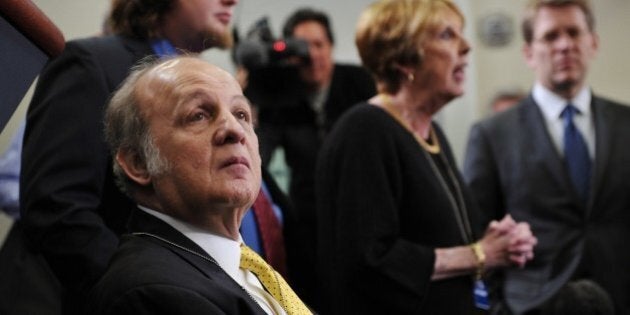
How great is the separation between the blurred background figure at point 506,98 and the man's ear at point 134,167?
3.74 metres

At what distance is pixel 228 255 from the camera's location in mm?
1555

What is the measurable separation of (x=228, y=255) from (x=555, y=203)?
157 centimetres

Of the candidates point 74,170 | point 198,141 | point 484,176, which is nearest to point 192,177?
point 198,141

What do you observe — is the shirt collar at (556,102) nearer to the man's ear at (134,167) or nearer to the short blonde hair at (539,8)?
the short blonde hair at (539,8)

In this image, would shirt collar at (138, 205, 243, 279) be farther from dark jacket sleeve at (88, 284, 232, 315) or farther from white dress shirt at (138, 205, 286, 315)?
dark jacket sleeve at (88, 284, 232, 315)

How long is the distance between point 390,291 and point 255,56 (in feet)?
3.48

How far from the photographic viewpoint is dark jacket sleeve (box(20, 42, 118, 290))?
1.79 metres

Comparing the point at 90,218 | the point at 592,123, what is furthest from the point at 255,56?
the point at 90,218

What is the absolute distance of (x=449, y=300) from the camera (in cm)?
225

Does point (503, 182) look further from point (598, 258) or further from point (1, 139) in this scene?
point (1, 139)

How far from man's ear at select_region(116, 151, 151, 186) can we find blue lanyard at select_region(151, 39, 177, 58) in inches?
18.5

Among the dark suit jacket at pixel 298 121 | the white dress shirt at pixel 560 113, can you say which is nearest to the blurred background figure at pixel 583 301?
the white dress shirt at pixel 560 113

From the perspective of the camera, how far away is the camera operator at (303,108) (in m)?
3.09

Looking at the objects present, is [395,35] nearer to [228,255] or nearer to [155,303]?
[228,255]
